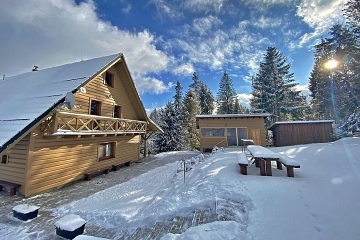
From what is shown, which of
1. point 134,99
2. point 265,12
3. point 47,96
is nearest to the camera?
point 47,96

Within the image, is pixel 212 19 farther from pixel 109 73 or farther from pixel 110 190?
pixel 110 190

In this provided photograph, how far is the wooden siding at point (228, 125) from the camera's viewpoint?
17219 mm

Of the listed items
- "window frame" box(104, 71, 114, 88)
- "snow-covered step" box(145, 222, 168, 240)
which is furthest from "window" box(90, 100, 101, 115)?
"snow-covered step" box(145, 222, 168, 240)

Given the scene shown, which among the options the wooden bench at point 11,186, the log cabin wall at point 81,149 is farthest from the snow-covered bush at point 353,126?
the wooden bench at point 11,186

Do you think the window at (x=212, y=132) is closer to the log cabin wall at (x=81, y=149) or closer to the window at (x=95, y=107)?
the log cabin wall at (x=81, y=149)

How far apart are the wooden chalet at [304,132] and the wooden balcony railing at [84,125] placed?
14.7 meters

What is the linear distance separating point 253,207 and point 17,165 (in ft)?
29.0

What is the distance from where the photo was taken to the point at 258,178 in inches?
209

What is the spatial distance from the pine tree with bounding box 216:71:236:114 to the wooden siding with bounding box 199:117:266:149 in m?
17.3

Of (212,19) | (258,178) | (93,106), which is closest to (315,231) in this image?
(258,178)

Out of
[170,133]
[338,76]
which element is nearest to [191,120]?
[170,133]

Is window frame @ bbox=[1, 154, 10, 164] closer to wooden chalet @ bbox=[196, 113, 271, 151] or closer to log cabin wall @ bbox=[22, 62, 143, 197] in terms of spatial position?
log cabin wall @ bbox=[22, 62, 143, 197]

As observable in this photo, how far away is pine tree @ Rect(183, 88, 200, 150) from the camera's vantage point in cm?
2812

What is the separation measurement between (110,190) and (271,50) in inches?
1277
